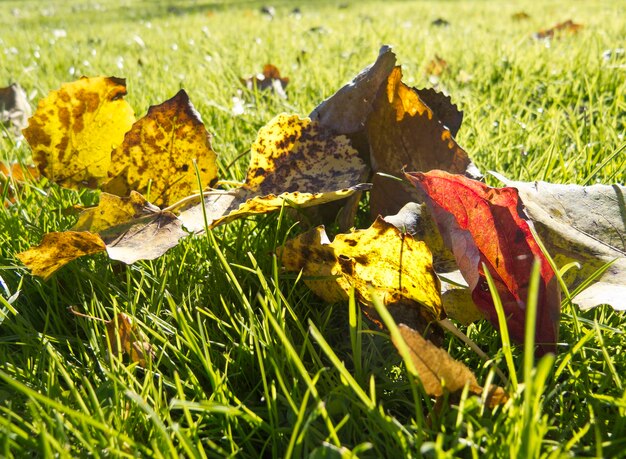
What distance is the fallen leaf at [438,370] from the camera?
66cm

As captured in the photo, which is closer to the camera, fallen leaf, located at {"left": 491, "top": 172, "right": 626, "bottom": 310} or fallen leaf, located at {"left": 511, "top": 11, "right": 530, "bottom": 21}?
fallen leaf, located at {"left": 491, "top": 172, "right": 626, "bottom": 310}

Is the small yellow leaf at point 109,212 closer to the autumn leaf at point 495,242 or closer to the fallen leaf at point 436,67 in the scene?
the autumn leaf at point 495,242

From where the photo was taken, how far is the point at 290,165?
1.14 meters

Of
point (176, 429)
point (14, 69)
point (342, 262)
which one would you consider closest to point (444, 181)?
point (342, 262)

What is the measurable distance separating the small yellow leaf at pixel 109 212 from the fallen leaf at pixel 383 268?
29 centimetres

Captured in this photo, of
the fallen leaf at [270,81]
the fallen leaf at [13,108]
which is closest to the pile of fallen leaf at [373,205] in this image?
the fallen leaf at [13,108]

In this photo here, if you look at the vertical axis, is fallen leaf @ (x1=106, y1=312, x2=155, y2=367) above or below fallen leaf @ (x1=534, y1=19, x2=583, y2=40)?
below

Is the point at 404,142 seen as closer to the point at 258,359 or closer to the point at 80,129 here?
the point at 258,359

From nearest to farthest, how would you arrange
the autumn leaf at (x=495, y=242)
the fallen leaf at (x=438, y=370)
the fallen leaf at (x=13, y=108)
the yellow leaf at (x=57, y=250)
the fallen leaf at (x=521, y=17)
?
1. the fallen leaf at (x=438, y=370)
2. the autumn leaf at (x=495, y=242)
3. the yellow leaf at (x=57, y=250)
4. the fallen leaf at (x=13, y=108)
5. the fallen leaf at (x=521, y=17)

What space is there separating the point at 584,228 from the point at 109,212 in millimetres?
748

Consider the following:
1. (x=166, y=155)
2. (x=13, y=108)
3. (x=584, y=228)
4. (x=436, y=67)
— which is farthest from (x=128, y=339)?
(x=436, y=67)

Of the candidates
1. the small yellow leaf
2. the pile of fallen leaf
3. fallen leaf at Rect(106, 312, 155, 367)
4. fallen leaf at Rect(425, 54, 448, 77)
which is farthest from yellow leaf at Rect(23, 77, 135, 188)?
fallen leaf at Rect(425, 54, 448, 77)

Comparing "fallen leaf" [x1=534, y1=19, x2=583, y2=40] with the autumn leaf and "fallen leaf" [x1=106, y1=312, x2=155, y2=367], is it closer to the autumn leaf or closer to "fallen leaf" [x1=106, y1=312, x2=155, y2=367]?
the autumn leaf

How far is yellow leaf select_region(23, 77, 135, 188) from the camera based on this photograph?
117cm
